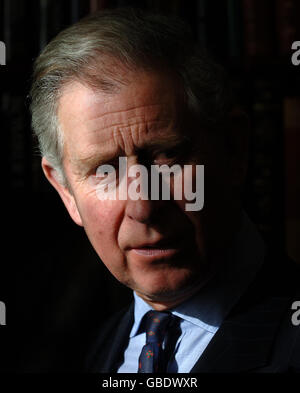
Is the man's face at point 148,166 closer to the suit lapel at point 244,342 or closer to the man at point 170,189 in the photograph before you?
the man at point 170,189

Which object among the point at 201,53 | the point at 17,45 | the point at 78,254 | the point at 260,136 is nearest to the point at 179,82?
the point at 201,53

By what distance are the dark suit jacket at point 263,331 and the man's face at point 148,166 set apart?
113mm

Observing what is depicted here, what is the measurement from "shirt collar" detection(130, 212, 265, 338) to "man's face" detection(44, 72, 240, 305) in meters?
0.03

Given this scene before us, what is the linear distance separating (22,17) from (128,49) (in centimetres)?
56

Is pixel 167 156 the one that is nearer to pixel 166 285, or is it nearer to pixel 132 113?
pixel 132 113

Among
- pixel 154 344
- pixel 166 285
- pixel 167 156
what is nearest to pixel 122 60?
pixel 167 156

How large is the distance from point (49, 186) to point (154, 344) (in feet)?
2.05

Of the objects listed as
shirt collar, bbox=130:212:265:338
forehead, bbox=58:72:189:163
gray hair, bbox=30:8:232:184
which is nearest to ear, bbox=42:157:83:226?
gray hair, bbox=30:8:232:184

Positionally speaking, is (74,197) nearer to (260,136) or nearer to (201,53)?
(201,53)

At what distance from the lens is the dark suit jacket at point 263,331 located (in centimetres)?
93

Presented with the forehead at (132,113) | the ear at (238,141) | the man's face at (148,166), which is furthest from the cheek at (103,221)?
the ear at (238,141)

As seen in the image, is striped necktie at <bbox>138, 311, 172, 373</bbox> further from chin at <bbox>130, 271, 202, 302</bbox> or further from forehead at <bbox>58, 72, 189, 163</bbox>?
forehead at <bbox>58, 72, 189, 163</bbox>

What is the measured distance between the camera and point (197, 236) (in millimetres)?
1006

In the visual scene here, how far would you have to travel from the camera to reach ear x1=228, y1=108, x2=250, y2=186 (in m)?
1.08
